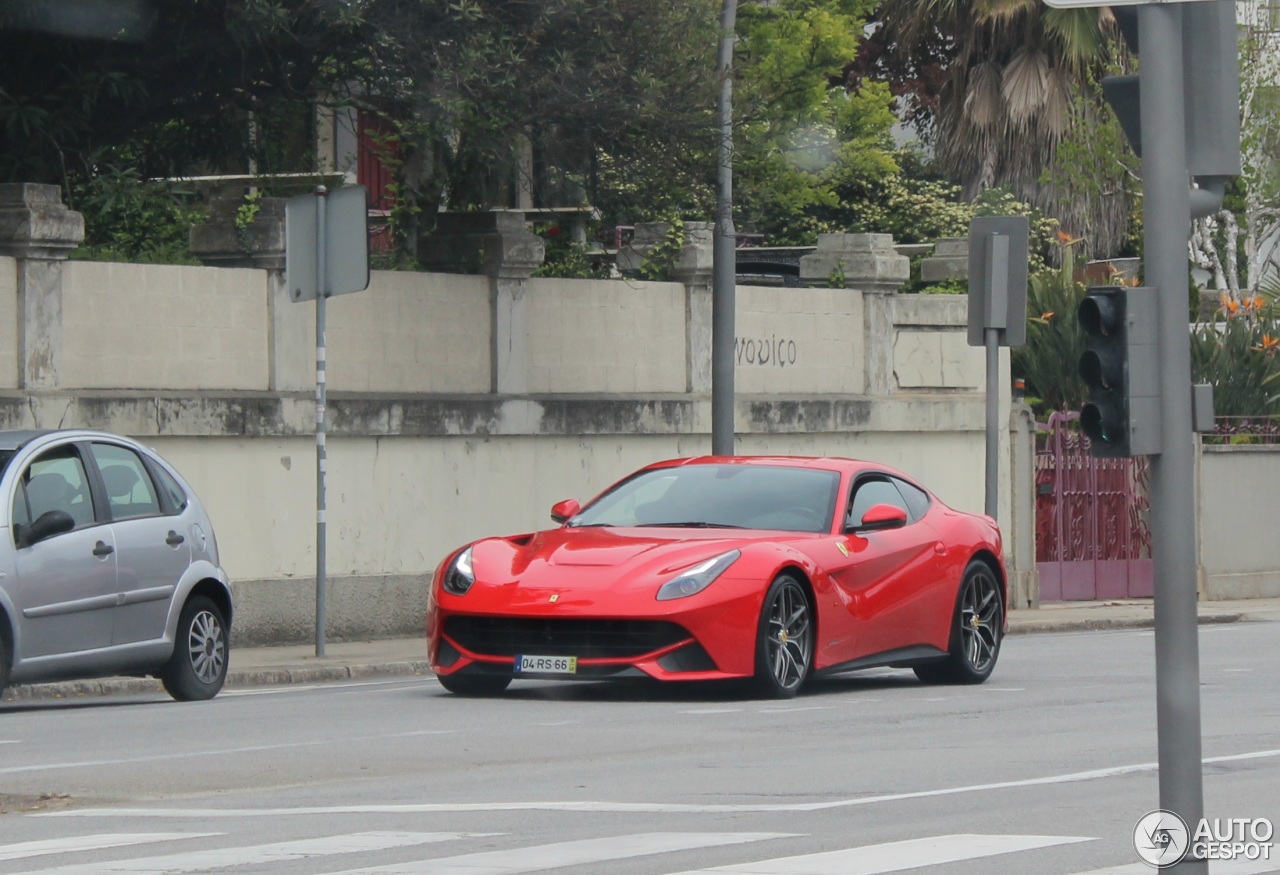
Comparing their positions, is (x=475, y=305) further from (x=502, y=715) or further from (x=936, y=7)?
(x=936, y=7)

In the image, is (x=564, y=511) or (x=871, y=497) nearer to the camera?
(x=564, y=511)

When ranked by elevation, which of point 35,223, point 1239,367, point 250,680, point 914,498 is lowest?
point 250,680

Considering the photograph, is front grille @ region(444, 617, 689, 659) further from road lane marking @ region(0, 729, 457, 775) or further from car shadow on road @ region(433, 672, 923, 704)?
road lane marking @ region(0, 729, 457, 775)

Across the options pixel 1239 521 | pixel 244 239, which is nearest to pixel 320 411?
pixel 244 239

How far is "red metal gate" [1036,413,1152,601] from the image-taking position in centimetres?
2620

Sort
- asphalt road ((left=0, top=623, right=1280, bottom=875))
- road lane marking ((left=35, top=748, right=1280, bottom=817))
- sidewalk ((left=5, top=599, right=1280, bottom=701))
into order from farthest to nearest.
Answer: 1. sidewalk ((left=5, top=599, right=1280, bottom=701))
2. road lane marking ((left=35, top=748, right=1280, bottom=817))
3. asphalt road ((left=0, top=623, right=1280, bottom=875))

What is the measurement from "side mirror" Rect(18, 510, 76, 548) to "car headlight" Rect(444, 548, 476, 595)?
6.96ft

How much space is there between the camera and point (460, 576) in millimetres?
13102

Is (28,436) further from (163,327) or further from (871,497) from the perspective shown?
(871,497)

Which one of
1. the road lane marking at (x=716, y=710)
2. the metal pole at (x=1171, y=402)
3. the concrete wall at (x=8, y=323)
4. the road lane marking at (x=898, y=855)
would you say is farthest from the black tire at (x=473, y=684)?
the metal pole at (x=1171, y=402)

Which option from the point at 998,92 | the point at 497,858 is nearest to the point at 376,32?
the point at 497,858

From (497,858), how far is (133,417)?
10.3 metres

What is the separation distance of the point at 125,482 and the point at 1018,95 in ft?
91.2

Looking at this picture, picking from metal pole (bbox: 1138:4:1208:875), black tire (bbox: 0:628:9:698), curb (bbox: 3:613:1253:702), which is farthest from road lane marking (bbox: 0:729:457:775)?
metal pole (bbox: 1138:4:1208:875)
